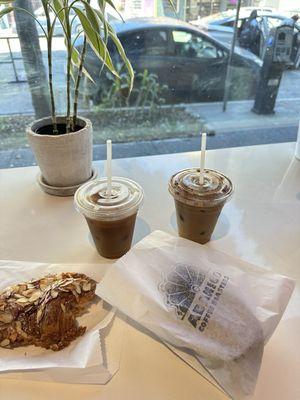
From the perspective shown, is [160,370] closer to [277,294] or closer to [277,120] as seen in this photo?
[277,294]

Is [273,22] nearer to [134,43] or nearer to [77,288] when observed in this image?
[134,43]

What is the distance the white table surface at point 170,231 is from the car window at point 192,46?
0.72 metres

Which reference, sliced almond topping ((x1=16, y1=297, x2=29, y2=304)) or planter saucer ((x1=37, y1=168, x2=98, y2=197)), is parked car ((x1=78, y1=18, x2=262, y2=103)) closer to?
planter saucer ((x1=37, y1=168, x2=98, y2=197))

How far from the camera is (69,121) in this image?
3.06 feet

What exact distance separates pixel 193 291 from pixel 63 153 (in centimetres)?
54

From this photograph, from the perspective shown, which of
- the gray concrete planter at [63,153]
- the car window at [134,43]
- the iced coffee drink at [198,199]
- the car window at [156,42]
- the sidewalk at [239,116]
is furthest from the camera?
the sidewalk at [239,116]

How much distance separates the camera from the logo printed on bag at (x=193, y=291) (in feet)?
1.80

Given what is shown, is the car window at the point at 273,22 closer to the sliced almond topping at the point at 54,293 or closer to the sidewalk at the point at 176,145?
the sidewalk at the point at 176,145

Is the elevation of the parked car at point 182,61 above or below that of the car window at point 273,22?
below

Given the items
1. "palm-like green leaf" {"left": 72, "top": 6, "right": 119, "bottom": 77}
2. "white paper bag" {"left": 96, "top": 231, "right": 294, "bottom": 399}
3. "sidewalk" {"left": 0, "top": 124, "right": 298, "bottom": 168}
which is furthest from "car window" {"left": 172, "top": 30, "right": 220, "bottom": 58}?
"white paper bag" {"left": 96, "top": 231, "right": 294, "bottom": 399}

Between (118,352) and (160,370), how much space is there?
7 cm

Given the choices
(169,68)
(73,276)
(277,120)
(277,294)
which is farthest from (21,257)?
(277,120)

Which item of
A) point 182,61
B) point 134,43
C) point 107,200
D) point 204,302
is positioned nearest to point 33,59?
point 134,43

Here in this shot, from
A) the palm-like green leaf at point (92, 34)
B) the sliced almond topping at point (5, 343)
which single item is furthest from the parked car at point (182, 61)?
the sliced almond topping at point (5, 343)
